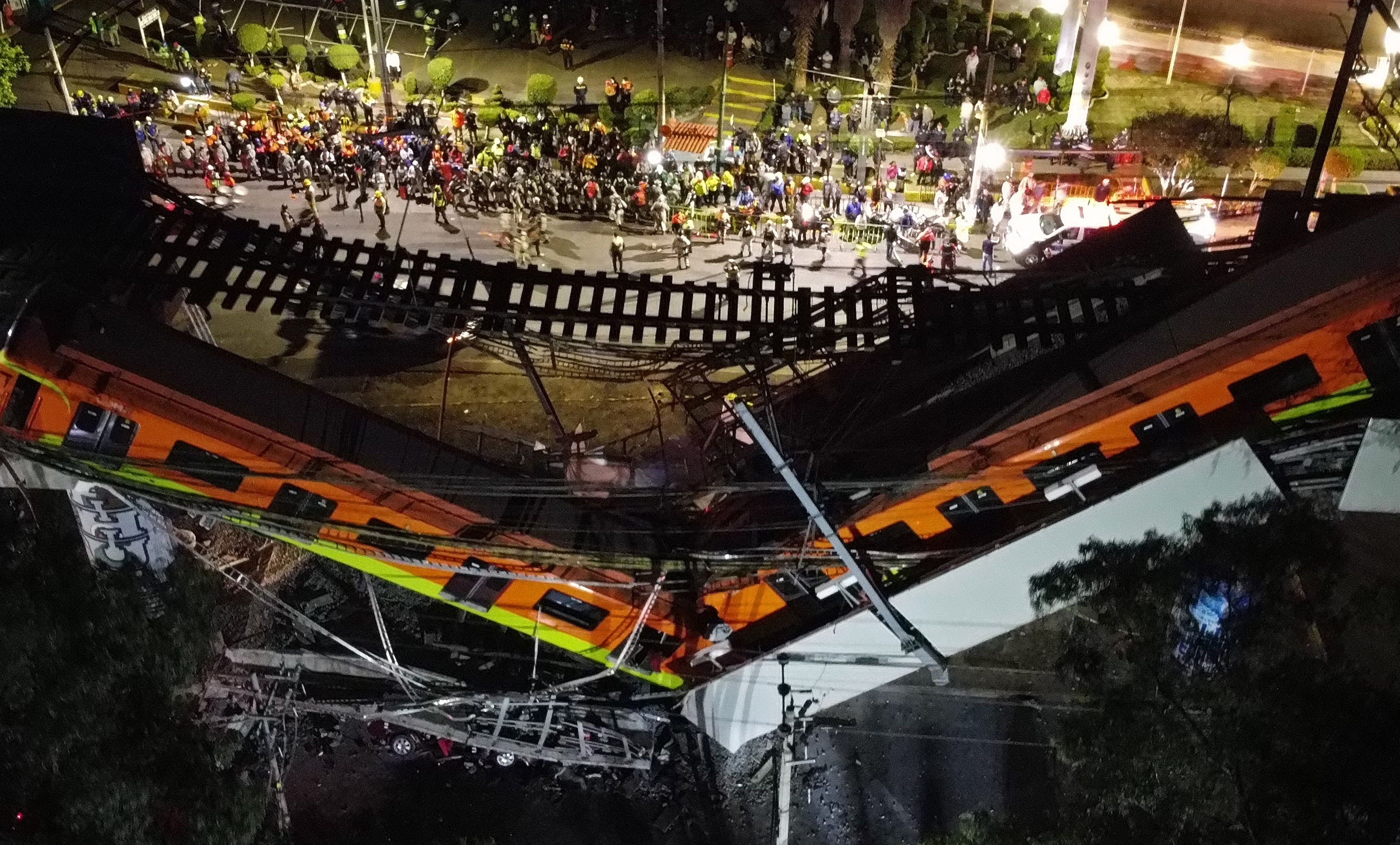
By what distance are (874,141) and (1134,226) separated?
17.4 meters

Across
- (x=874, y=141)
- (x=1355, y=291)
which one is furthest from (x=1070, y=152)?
(x=1355, y=291)

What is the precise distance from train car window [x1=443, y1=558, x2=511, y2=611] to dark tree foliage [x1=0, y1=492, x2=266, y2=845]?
2.75 meters

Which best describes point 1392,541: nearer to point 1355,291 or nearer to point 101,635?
point 1355,291

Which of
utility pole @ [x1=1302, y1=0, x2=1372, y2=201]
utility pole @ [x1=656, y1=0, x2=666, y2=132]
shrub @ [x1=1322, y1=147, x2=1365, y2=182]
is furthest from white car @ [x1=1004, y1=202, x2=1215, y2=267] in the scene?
utility pole @ [x1=656, y1=0, x2=666, y2=132]

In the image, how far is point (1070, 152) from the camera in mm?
27312

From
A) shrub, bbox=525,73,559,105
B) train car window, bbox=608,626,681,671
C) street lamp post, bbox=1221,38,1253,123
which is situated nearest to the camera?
train car window, bbox=608,626,681,671

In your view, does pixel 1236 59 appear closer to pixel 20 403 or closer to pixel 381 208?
pixel 381 208

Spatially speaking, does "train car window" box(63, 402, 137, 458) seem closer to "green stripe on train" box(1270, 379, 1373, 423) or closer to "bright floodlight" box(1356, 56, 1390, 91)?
"green stripe on train" box(1270, 379, 1373, 423)

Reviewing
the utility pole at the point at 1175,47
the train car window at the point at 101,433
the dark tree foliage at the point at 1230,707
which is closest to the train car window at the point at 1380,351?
the dark tree foliage at the point at 1230,707

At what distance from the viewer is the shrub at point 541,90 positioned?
31062 mm

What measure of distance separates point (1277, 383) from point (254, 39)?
113 ft

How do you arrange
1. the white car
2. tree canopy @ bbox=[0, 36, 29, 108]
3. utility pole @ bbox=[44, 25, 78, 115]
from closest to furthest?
the white car < utility pole @ bbox=[44, 25, 78, 115] < tree canopy @ bbox=[0, 36, 29, 108]

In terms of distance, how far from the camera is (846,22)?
3297cm

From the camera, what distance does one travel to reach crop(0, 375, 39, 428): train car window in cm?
998
